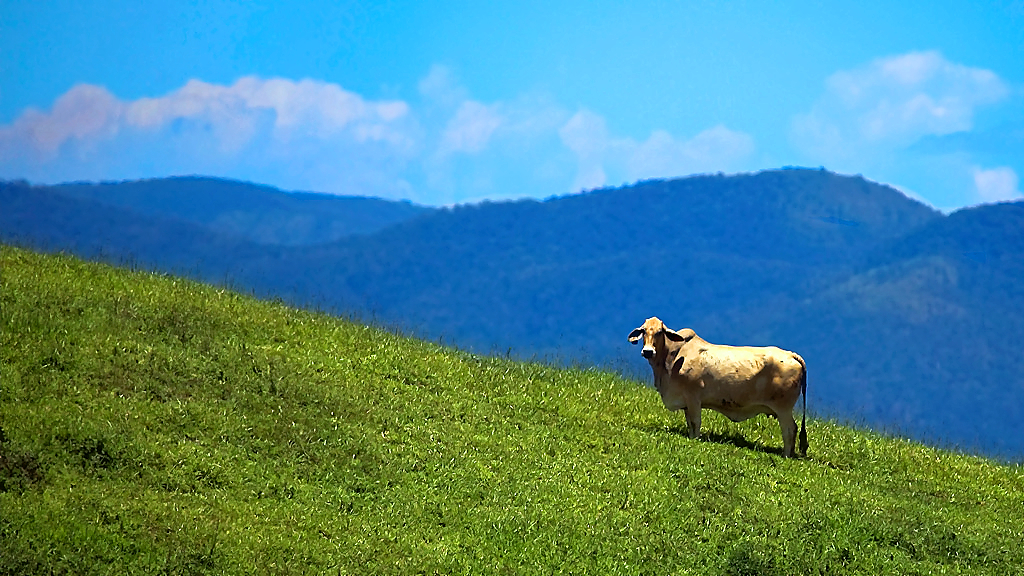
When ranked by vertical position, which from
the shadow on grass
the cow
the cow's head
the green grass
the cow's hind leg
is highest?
the cow's head

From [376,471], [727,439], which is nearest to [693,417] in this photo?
[727,439]

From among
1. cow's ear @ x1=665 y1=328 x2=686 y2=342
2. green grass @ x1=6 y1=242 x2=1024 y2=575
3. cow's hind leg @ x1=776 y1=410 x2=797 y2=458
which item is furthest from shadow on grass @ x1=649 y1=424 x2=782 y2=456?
cow's ear @ x1=665 y1=328 x2=686 y2=342

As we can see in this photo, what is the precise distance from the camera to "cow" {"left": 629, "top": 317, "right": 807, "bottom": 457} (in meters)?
22.7

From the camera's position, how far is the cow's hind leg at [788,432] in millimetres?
23078

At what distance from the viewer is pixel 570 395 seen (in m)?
26.2

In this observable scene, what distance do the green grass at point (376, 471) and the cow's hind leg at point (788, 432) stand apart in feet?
1.26

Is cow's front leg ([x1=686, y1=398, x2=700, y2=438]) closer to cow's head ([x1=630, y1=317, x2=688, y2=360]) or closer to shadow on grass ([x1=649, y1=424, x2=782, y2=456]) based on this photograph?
shadow on grass ([x1=649, y1=424, x2=782, y2=456])

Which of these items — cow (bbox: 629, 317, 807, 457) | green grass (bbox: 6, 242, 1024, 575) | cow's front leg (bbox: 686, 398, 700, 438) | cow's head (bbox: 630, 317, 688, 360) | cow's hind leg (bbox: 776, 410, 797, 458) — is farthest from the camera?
cow's head (bbox: 630, 317, 688, 360)

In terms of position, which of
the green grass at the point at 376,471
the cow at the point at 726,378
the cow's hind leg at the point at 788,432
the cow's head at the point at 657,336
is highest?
the cow's head at the point at 657,336

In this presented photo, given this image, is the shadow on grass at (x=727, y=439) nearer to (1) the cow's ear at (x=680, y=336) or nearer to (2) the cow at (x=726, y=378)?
(2) the cow at (x=726, y=378)

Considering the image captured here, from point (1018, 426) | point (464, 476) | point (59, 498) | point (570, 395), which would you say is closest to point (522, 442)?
point (464, 476)

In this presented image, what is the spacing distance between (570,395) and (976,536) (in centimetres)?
851

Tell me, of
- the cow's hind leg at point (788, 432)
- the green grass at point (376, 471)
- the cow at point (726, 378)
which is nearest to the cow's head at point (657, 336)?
the cow at point (726, 378)

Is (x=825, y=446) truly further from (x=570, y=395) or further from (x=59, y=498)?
(x=59, y=498)
